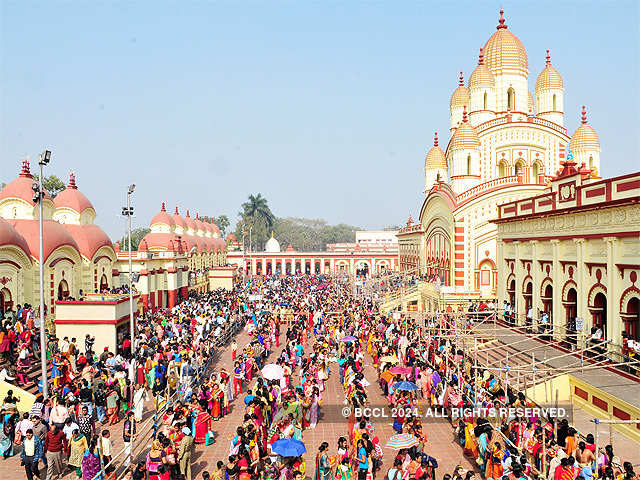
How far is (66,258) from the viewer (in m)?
26.6

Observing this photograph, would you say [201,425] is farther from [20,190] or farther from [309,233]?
[309,233]

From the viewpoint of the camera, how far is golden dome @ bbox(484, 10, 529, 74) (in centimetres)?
3703

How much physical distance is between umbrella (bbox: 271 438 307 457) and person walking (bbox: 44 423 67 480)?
4464 millimetres

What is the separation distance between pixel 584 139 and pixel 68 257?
3203 cm

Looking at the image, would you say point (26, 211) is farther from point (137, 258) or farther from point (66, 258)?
point (137, 258)

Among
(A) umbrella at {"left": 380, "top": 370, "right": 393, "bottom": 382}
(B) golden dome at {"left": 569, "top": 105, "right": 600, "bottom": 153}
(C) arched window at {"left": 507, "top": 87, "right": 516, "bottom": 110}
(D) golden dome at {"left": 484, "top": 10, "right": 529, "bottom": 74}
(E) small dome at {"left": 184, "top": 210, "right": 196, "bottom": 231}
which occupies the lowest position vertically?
(A) umbrella at {"left": 380, "top": 370, "right": 393, "bottom": 382}

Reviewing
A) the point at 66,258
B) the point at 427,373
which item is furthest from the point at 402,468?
the point at 66,258

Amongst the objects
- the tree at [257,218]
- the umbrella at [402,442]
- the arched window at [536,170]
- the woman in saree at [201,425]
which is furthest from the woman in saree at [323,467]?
the tree at [257,218]

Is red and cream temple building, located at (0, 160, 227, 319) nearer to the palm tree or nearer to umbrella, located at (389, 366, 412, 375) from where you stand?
umbrella, located at (389, 366, 412, 375)

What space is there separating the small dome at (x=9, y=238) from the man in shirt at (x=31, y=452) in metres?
13.3

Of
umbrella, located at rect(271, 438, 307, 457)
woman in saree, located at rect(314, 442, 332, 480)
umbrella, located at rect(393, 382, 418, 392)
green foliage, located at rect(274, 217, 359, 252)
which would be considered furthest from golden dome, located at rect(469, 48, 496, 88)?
green foliage, located at rect(274, 217, 359, 252)

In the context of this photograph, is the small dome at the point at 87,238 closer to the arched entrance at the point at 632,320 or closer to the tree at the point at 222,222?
the arched entrance at the point at 632,320

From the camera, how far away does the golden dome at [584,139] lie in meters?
35.2

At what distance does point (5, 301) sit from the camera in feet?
72.0
